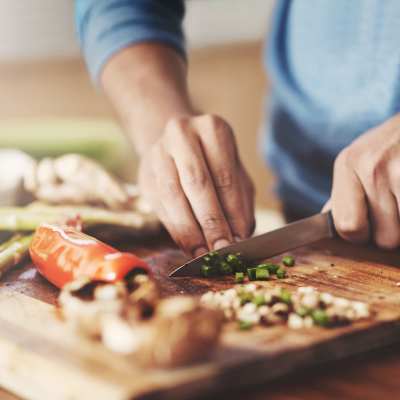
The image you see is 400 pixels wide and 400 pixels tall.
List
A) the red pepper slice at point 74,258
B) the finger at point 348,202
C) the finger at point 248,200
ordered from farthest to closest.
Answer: the finger at point 248,200, the finger at point 348,202, the red pepper slice at point 74,258

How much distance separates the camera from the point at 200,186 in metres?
1.24

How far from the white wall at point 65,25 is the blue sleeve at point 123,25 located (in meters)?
1.90

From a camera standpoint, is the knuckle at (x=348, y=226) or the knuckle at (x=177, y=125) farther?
the knuckle at (x=177, y=125)

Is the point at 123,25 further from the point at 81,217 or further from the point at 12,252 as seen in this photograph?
the point at 12,252

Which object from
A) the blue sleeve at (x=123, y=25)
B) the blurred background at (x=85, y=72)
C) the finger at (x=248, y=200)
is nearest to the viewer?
the finger at (x=248, y=200)

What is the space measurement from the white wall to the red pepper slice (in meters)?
2.60

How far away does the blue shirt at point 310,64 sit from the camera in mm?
1477

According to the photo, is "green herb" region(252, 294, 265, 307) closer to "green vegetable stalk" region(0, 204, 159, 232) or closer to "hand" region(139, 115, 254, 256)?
"hand" region(139, 115, 254, 256)

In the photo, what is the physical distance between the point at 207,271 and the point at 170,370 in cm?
39

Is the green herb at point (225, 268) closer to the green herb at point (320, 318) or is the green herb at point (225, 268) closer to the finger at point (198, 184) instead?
the finger at point (198, 184)

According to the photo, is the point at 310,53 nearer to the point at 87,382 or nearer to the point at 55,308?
the point at 55,308

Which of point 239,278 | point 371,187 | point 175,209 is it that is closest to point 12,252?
point 175,209

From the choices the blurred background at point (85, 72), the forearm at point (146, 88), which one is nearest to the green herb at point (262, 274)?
the forearm at point (146, 88)

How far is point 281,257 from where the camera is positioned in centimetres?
123
